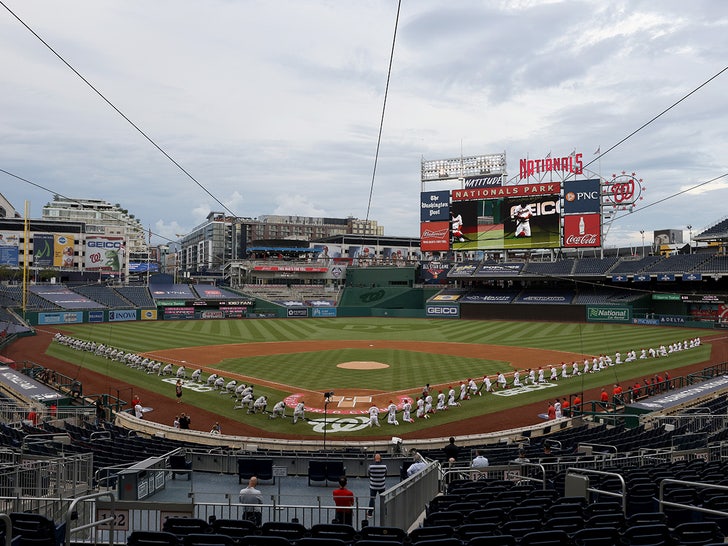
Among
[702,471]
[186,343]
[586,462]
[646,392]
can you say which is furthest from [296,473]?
[186,343]

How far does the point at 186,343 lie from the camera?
47.3 m

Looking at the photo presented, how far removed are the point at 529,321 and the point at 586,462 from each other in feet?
183

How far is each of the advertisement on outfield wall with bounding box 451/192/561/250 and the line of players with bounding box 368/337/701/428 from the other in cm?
2818

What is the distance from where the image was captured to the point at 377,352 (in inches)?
1668

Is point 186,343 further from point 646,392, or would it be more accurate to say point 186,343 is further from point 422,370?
point 646,392

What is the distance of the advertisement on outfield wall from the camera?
6794 cm

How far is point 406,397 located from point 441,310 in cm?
4992

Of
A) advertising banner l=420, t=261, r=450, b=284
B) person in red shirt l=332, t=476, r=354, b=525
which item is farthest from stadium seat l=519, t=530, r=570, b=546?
advertising banner l=420, t=261, r=450, b=284

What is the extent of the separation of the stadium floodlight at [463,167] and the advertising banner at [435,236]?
11.7m

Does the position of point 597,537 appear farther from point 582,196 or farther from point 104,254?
point 104,254

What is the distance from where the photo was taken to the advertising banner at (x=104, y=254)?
8719 cm

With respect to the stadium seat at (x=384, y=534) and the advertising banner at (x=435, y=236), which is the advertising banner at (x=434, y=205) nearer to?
the advertising banner at (x=435, y=236)

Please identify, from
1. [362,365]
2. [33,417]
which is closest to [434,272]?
[362,365]

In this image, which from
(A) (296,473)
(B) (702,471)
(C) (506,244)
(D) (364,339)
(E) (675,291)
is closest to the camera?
(B) (702,471)
